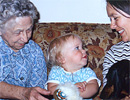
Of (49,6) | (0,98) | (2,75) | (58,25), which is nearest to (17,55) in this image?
(2,75)

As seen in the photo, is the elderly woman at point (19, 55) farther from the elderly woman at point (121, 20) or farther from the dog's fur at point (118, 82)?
the elderly woman at point (121, 20)

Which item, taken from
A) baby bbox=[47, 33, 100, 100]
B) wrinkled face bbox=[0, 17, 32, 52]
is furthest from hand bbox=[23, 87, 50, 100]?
wrinkled face bbox=[0, 17, 32, 52]

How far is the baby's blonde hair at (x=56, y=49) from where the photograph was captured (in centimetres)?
198

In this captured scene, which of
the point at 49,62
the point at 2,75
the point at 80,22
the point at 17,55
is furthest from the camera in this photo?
the point at 80,22

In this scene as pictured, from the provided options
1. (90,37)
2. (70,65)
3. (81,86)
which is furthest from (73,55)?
(90,37)

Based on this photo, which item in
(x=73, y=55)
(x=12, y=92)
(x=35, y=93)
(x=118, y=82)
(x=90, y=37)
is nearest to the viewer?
(x=118, y=82)

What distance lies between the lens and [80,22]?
2.47 meters

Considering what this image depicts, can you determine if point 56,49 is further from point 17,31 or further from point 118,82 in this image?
point 118,82

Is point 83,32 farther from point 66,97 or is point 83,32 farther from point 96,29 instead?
point 66,97

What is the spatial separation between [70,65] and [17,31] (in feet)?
1.75

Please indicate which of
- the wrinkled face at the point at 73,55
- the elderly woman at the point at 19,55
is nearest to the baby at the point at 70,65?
the wrinkled face at the point at 73,55

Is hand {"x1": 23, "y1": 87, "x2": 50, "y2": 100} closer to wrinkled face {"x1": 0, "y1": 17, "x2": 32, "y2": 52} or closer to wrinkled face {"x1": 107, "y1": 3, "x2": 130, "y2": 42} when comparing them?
wrinkled face {"x1": 0, "y1": 17, "x2": 32, "y2": 52}

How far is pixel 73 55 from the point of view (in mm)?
1923

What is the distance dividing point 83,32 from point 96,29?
0.44ft
